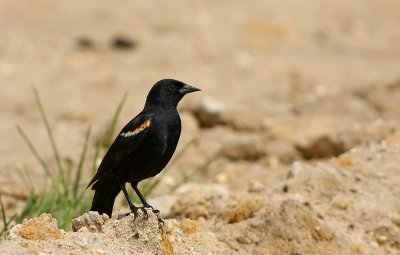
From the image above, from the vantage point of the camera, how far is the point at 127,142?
5461mm

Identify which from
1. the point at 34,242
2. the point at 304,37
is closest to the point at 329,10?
the point at 304,37

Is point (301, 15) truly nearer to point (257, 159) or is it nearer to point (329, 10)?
point (329, 10)

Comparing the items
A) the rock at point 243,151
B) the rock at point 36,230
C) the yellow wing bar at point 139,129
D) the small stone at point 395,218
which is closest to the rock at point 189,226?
the yellow wing bar at point 139,129

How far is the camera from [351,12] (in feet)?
50.6

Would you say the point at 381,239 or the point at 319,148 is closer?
the point at 381,239

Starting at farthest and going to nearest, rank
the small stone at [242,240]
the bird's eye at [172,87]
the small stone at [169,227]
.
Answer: the bird's eye at [172,87] → the small stone at [242,240] → the small stone at [169,227]

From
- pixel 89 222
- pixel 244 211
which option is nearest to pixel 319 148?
pixel 244 211

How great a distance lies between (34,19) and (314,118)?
6.03 meters

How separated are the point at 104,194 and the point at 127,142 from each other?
39cm

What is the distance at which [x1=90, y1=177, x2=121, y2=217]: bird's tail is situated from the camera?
564cm

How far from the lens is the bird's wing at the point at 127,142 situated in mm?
5457

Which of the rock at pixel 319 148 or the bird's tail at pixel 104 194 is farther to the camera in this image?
the rock at pixel 319 148

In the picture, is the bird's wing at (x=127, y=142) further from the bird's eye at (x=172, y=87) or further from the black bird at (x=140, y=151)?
the bird's eye at (x=172, y=87)

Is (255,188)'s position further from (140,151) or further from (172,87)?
(140,151)
